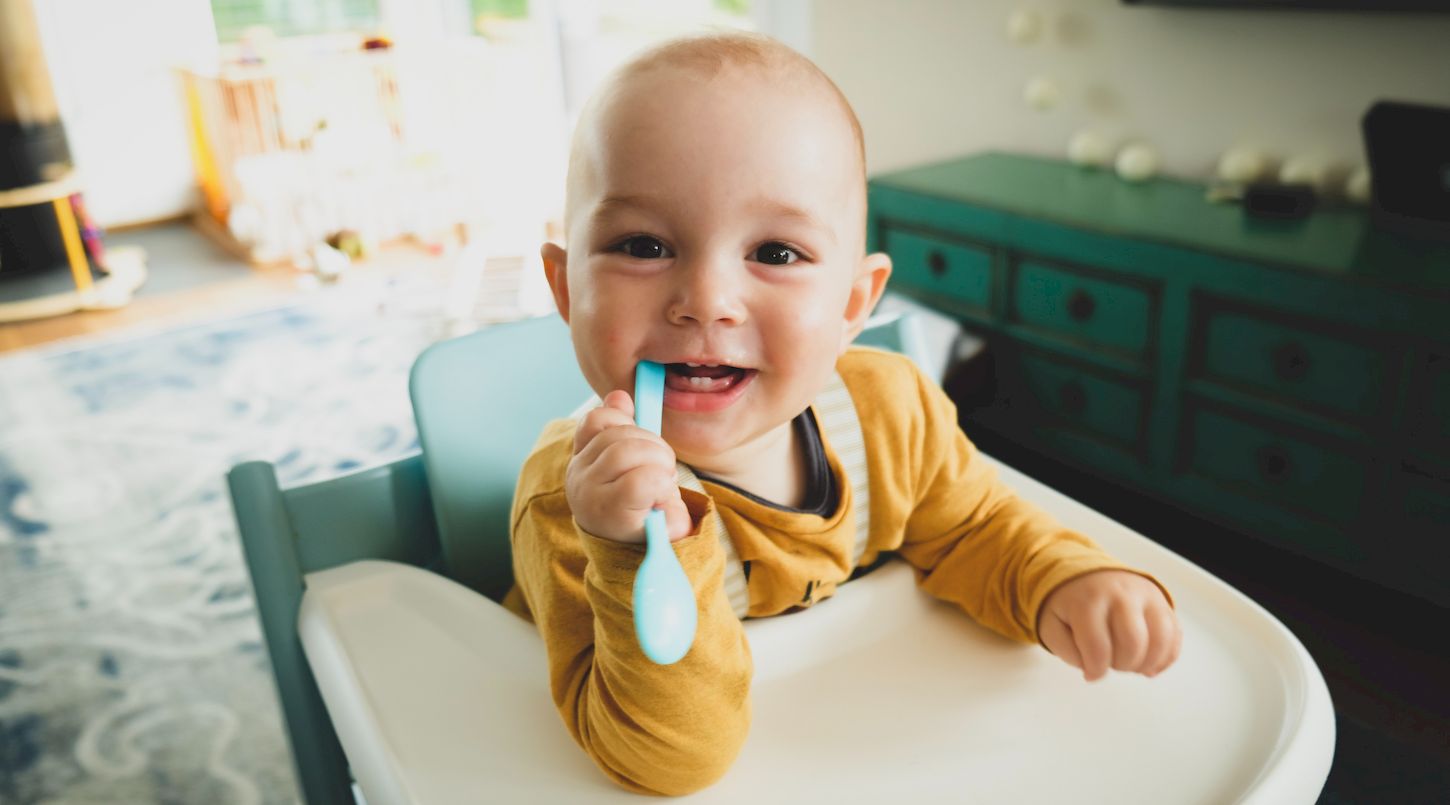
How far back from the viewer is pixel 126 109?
14.6 feet

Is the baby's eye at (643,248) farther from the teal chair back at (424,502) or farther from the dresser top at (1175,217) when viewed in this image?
the dresser top at (1175,217)

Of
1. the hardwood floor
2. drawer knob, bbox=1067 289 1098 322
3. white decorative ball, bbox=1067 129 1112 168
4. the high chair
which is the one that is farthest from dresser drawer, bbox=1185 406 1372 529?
the hardwood floor

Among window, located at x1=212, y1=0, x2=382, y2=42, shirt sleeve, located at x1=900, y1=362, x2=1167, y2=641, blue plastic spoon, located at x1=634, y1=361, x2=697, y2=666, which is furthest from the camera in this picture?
window, located at x1=212, y1=0, x2=382, y2=42

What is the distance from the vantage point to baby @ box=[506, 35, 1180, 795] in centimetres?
54

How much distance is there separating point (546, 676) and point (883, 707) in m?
0.21

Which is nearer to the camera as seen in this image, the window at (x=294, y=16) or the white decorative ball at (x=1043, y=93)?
the white decorative ball at (x=1043, y=93)

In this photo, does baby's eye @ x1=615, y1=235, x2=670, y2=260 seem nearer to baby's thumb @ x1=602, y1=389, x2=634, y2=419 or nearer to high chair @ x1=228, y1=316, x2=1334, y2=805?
baby's thumb @ x1=602, y1=389, x2=634, y2=419

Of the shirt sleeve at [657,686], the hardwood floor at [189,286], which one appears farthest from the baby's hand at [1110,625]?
the hardwood floor at [189,286]

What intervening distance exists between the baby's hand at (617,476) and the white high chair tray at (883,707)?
0.17m

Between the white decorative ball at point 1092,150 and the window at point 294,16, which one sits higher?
the window at point 294,16

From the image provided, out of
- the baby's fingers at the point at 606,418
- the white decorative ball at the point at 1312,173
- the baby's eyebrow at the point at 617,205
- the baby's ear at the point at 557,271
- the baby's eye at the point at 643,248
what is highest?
the baby's eyebrow at the point at 617,205

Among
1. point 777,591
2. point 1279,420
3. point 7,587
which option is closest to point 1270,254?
point 1279,420

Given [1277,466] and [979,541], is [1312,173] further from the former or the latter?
[979,541]

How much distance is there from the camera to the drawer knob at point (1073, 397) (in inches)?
72.5
